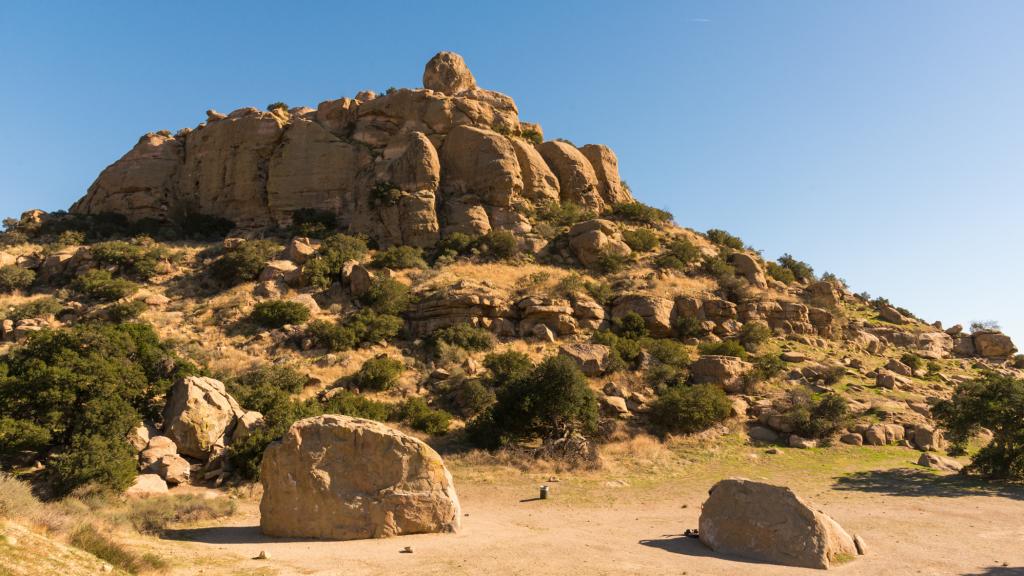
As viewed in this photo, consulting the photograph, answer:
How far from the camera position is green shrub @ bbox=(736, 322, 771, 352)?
31.3m

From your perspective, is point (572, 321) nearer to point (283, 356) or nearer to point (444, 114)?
point (283, 356)

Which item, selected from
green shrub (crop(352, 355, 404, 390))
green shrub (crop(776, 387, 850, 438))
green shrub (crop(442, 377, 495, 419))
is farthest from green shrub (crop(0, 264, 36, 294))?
green shrub (crop(776, 387, 850, 438))

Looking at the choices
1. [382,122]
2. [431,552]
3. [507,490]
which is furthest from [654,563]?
[382,122]

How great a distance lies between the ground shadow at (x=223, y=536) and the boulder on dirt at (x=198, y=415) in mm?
5704

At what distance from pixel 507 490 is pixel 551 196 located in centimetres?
3320

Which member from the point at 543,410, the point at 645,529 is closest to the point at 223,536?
the point at 645,529

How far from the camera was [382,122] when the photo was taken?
49.3m

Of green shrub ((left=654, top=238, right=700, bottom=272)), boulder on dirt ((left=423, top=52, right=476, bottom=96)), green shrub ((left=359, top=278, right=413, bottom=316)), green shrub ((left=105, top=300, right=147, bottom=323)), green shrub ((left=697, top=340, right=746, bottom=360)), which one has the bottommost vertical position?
green shrub ((left=697, top=340, right=746, bottom=360))

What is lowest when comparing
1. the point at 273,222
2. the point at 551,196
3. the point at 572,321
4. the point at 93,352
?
the point at 93,352

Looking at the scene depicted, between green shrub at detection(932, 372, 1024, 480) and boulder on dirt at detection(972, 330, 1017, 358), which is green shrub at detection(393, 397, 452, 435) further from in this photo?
boulder on dirt at detection(972, 330, 1017, 358)

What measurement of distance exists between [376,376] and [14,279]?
1034 inches

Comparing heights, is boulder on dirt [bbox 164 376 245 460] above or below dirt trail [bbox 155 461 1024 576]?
above

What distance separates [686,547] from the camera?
11344 mm

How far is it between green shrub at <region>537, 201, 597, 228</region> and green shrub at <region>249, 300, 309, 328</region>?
2095cm
